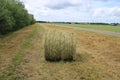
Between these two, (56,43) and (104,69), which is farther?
(56,43)

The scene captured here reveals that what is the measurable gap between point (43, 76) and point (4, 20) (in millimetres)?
19649

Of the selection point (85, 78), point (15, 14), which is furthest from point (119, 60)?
point (15, 14)

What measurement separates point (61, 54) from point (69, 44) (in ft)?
1.78

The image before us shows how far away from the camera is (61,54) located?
1170 centimetres

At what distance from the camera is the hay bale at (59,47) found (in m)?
11.7

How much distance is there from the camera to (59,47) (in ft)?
38.2

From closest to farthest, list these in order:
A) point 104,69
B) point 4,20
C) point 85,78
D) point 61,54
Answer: point 85,78, point 104,69, point 61,54, point 4,20

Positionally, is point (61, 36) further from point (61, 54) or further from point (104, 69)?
point (104, 69)

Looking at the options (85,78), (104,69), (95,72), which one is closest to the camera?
(85,78)

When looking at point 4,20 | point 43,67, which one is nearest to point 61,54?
point 43,67

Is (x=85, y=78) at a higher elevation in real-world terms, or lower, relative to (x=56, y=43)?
lower

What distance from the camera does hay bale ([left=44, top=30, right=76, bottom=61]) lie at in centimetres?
1168

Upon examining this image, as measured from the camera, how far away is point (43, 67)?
10.7 metres

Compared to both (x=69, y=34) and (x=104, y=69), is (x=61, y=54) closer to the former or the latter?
Answer: (x=69, y=34)
